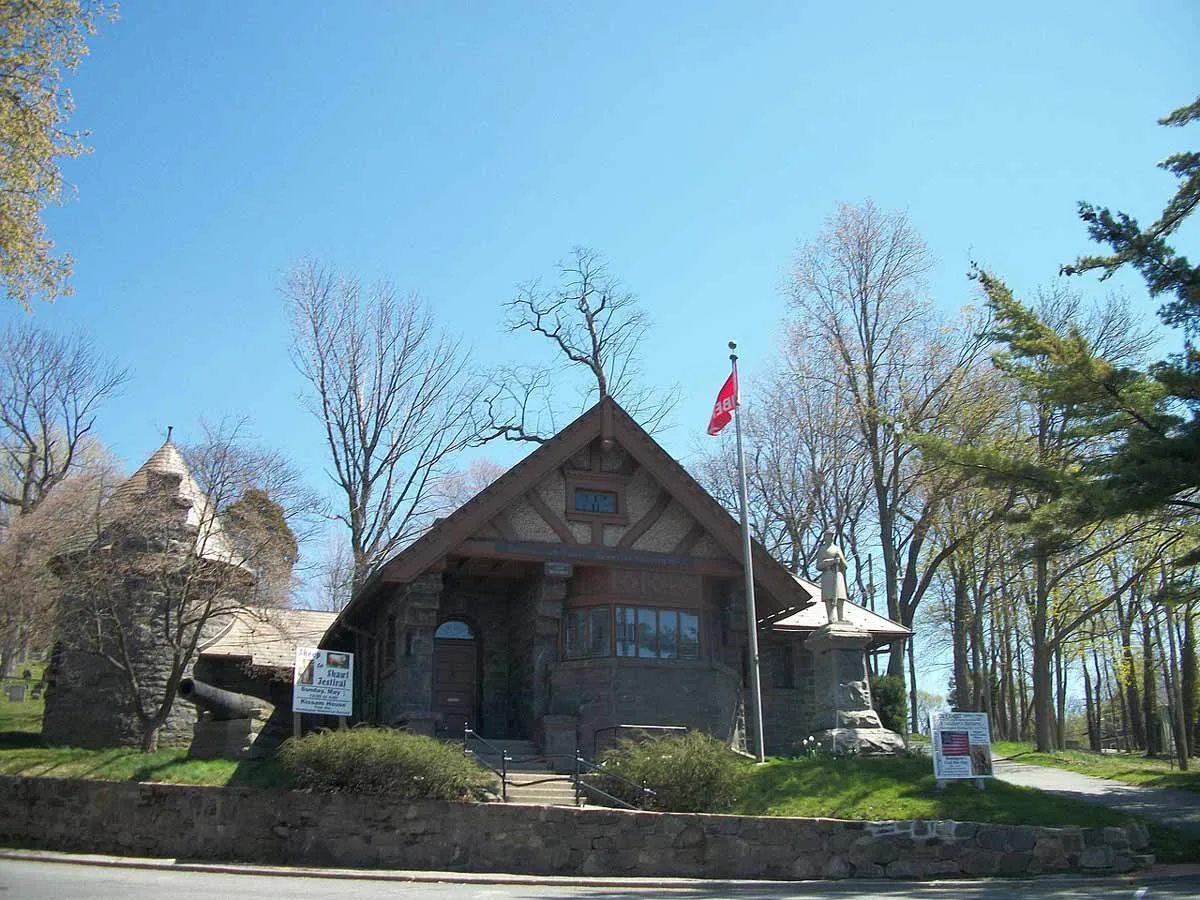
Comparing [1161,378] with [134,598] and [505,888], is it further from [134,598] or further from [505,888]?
[134,598]

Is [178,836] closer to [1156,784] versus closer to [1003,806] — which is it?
[1003,806]

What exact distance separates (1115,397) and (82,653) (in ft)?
74.7

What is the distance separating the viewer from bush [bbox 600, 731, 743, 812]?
15.4 m

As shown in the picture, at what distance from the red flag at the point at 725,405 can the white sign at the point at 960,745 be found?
6949 mm

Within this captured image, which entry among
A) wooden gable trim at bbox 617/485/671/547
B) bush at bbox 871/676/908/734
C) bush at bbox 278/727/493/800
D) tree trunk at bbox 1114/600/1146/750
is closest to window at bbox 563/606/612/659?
wooden gable trim at bbox 617/485/671/547

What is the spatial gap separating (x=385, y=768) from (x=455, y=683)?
25.3 feet

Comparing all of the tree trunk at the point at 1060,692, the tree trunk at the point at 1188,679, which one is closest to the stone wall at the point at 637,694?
the tree trunk at the point at 1188,679

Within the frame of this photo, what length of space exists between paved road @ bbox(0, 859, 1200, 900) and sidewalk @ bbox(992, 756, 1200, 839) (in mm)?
3294

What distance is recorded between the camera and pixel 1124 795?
18656 millimetres

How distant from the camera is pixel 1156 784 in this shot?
20.4m

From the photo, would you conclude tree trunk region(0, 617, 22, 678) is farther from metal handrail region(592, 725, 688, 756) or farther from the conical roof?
Result: metal handrail region(592, 725, 688, 756)

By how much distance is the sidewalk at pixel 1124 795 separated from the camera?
1593 centimetres

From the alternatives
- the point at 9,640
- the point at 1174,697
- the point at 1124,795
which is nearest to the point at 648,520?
the point at 1124,795

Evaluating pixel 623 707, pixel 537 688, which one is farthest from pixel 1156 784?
pixel 537 688
